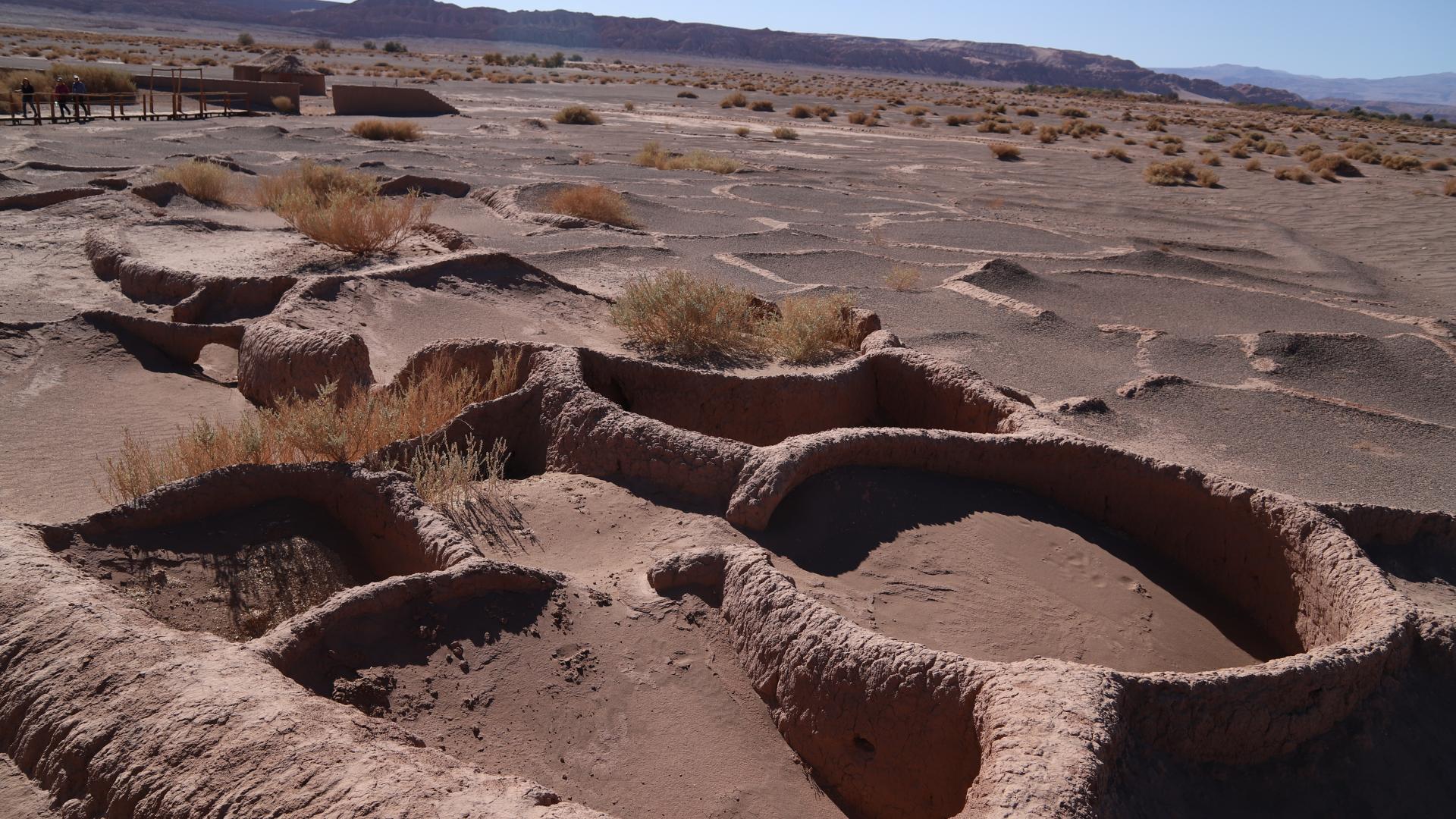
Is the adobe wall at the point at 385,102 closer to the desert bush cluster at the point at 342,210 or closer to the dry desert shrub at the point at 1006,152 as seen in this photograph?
the desert bush cluster at the point at 342,210

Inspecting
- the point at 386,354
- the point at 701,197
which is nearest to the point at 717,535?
the point at 386,354

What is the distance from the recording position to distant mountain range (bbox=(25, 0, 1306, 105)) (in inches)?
4626

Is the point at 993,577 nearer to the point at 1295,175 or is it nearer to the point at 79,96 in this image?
the point at 1295,175

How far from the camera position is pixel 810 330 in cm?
783

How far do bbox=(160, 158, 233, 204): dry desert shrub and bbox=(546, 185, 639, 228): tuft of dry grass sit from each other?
422 centimetres

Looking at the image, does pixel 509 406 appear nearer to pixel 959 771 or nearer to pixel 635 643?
pixel 635 643

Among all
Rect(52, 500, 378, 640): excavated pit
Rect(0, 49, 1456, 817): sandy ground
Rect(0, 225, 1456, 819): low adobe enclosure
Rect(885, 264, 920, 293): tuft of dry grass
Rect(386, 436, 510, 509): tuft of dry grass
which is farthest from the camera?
Rect(885, 264, 920, 293): tuft of dry grass

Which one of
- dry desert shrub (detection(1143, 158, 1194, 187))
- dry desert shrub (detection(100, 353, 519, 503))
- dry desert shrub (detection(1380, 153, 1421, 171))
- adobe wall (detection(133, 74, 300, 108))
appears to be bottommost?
dry desert shrub (detection(100, 353, 519, 503))

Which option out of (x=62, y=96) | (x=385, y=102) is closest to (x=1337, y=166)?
(x=385, y=102)

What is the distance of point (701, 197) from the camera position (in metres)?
16.6

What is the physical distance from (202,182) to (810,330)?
9454 millimetres

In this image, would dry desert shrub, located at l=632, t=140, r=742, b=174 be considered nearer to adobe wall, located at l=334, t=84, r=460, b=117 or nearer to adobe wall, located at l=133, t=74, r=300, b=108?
adobe wall, located at l=334, t=84, r=460, b=117

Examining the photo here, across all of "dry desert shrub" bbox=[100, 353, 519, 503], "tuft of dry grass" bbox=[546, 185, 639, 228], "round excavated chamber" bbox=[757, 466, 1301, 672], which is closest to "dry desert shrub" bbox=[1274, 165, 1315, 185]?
"tuft of dry grass" bbox=[546, 185, 639, 228]

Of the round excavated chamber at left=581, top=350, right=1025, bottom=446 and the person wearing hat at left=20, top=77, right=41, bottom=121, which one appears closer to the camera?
the round excavated chamber at left=581, top=350, right=1025, bottom=446
